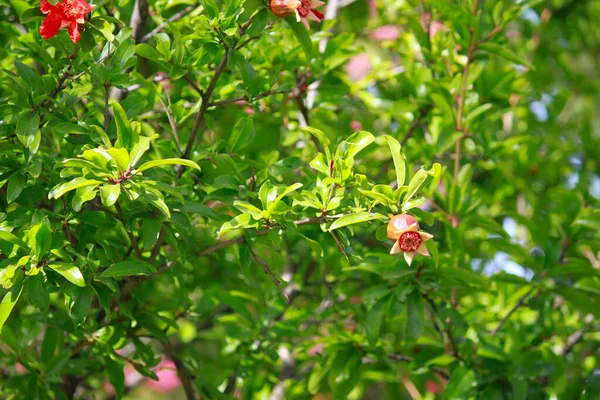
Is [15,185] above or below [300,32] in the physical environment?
below

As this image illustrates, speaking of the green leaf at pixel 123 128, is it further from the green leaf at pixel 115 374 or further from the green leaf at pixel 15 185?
the green leaf at pixel 115 374

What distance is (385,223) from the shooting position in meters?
0.93

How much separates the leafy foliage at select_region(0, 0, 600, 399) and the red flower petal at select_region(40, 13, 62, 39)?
0.03m

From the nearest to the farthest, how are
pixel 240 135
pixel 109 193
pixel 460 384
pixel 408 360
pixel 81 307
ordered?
1. pixel 109 193
2. pixel 81 307
3. pixel 240 135
4. pixel 460 384
5. pixel 408 360

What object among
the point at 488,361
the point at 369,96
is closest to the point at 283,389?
the point at 488,361

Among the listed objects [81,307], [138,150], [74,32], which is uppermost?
[74,32]

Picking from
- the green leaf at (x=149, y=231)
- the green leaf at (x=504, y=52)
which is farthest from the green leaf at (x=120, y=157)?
the green leaf at (x=504, y=52)

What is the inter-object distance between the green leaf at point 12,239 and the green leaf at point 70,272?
0.05 m

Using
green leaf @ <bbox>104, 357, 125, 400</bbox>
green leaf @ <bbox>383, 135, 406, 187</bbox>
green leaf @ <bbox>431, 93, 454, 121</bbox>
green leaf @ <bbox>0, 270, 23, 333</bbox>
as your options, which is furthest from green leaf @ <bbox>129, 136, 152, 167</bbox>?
green leaf @ <bbox>431, 93, 454, 121</bbox>

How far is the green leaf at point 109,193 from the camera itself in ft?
2.71

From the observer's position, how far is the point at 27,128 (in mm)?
958

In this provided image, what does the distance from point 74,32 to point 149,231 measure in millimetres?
302

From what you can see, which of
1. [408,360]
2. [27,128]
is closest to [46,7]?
[27,128]

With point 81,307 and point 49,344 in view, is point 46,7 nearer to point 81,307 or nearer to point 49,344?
point 81,307
